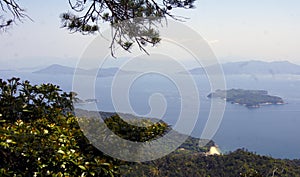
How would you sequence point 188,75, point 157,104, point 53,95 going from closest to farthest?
point 188,75 < point 157,104 < point 53,95

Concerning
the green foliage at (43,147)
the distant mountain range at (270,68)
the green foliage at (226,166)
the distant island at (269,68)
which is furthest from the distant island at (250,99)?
the green foliage at (43,147)

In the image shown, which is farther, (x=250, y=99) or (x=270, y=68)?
(x=270, y=68)

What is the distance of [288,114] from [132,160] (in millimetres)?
64615

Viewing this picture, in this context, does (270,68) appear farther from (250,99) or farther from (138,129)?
(138,129)

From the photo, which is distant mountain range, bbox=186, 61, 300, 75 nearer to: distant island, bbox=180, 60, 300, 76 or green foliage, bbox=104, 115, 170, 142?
distant island, bbox=180, 60, 300, 76

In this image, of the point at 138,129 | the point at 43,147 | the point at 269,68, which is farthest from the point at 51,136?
the point at 269,68

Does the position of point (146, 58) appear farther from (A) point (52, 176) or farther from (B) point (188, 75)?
(A) point (52, 176)

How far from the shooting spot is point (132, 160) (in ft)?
6.94

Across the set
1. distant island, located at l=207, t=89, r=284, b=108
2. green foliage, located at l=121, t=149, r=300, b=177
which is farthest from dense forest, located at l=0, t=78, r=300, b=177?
distant island, located at l=207, t=89, r=284, b=108

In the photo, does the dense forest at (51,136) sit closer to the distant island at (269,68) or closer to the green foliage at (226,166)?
the green foliage at (226,166)

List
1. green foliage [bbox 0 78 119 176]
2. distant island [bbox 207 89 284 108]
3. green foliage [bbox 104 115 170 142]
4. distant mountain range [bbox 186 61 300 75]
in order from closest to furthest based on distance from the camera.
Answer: green foliage [bbox 0 78 119 176] < green foliage [bbox 104 115 170 142] < distant island [bbox 207 89 284 108] < distant mountain range [bbox 186 61 300 75]

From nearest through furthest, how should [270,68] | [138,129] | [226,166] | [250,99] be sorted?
[138,129], [226,166], [250,99], [270,68]

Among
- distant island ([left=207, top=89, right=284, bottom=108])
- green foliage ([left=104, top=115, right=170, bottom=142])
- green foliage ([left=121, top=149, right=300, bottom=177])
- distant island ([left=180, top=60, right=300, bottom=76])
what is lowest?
distant island ([left=180, top=60, right=300, bottom=76])

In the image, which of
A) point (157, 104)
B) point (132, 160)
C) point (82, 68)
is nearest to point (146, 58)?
point (157, 104)
